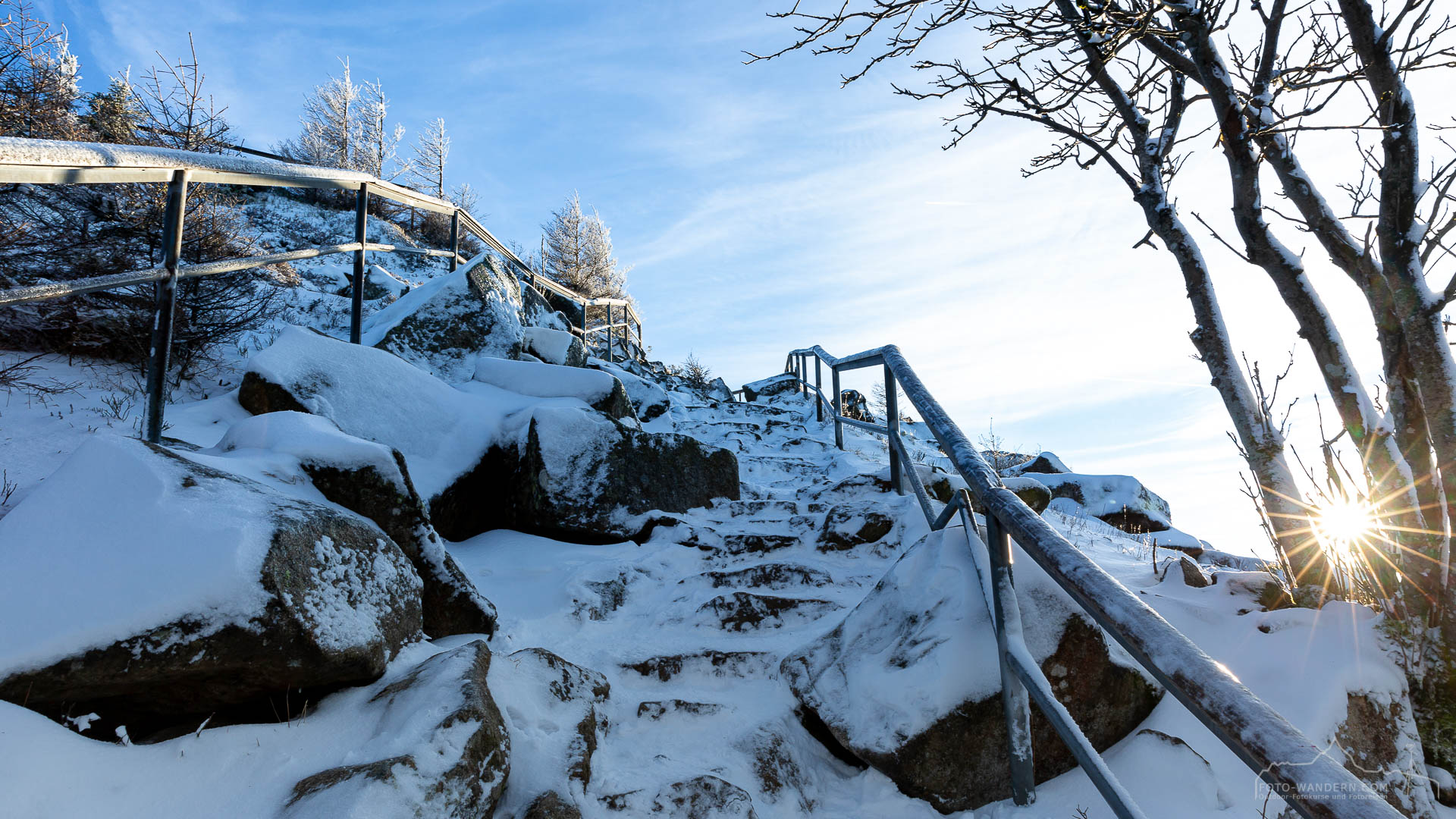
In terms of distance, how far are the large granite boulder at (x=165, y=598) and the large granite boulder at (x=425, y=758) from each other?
0.71 feet

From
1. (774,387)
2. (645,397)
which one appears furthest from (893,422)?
(774,387)

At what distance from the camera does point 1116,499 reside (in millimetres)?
7656

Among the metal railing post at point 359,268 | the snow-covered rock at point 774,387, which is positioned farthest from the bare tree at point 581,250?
the metal railing post at point 359,268

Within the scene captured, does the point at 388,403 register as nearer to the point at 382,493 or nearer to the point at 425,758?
the point at 382,493

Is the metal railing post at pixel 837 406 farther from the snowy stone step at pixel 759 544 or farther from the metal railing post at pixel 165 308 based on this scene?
the metal railing post at pixel 165 308

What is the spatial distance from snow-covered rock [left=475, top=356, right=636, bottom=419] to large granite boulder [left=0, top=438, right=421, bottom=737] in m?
3.23

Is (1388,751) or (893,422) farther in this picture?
(893,422)

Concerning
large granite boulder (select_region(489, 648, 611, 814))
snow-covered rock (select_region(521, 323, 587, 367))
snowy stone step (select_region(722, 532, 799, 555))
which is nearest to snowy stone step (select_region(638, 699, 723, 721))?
large granite boulder (select_region(489, 648, 611, 814))

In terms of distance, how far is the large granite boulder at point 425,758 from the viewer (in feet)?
4.65

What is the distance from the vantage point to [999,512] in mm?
1935

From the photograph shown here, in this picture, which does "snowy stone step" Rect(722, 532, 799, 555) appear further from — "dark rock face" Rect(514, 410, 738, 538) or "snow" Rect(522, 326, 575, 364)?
"snow" Rect(522, 326, 575, 364)

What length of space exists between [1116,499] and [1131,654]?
739cm

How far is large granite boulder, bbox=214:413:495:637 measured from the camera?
2.51 meters

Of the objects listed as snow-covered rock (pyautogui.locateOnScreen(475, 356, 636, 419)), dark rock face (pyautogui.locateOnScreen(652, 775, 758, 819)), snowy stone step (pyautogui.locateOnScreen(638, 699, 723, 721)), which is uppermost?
snow-covered rock (pyautogui.locateOnScreen(475, 356, 636, 419))
